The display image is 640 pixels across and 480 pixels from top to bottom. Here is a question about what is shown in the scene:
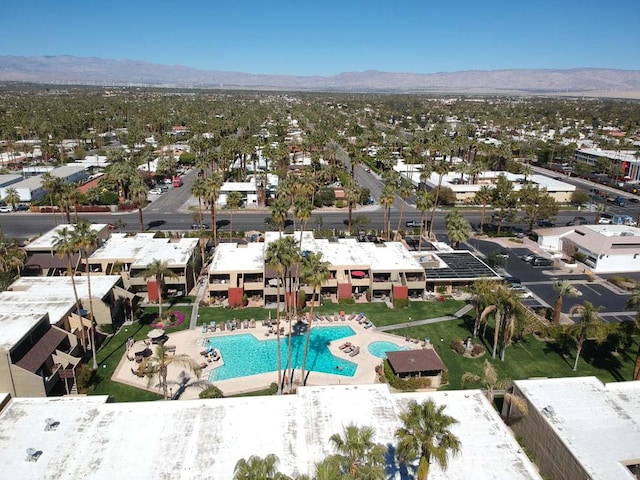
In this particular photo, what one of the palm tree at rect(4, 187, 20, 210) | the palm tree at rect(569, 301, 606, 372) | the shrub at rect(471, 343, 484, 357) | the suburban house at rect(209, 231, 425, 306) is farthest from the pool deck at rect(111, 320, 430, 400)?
the palm tree at rect(4, 187, 20, 210)

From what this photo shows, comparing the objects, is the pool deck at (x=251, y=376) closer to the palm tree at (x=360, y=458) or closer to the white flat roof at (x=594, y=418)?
the white flat roof at (x=594, y=418)

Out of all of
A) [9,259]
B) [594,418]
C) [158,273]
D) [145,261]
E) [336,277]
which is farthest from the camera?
[336,277]

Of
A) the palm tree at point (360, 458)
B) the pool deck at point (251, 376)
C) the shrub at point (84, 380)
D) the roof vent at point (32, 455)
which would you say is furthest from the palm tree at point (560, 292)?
the roof vent at point (32, 455)

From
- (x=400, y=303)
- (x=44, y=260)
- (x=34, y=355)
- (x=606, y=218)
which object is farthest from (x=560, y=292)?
(x=44, y=260)

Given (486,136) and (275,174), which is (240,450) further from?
(486,136)

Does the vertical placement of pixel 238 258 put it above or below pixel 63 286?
below

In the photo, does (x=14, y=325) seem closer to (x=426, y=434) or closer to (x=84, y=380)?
(x=84, y=380)

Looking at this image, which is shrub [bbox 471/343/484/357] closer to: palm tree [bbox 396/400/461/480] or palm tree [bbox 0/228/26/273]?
palm tree [bbox 396/400/461/480]

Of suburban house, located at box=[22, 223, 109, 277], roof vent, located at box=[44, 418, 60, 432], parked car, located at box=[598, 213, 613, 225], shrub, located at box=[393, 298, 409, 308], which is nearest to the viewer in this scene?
roof vent, located at box=[44, 418, 60, 432]

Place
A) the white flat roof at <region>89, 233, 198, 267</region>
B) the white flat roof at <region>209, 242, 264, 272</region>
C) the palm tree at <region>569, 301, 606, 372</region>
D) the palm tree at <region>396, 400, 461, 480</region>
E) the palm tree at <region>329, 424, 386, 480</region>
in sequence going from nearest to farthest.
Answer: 1. the palm tree at <region>329, 424, 386, 480</region>
2. the palm tree at <region>396, 400, 461, 480</region>
3. the palm tree at <region>569, 301, 606, 372</region>
4. the white flat roof at <region>209, 242, 264, 272</region>
5. the white flat roof at <region>89, 233, 198, 267</region>
